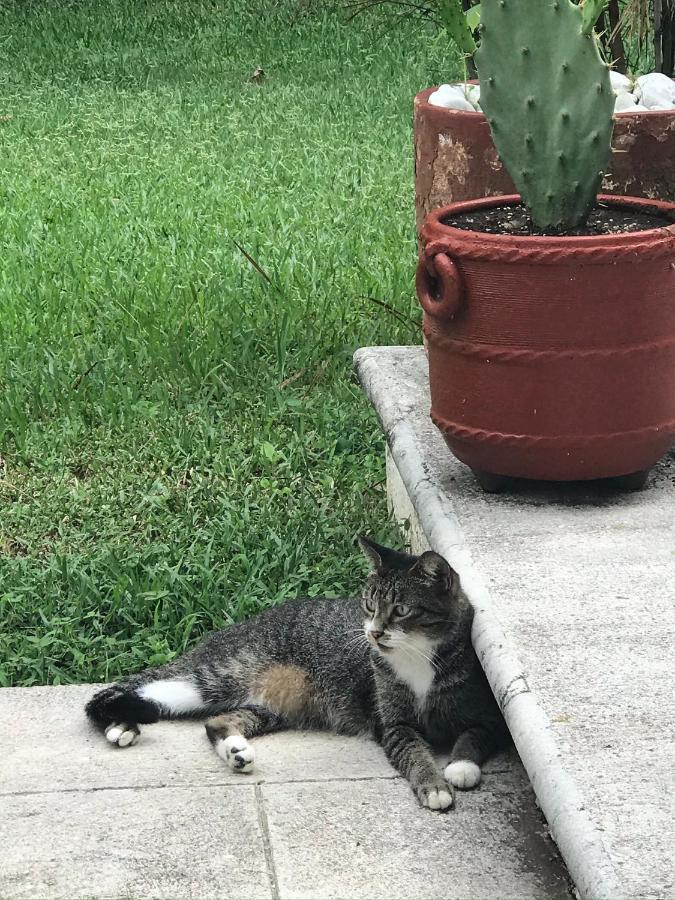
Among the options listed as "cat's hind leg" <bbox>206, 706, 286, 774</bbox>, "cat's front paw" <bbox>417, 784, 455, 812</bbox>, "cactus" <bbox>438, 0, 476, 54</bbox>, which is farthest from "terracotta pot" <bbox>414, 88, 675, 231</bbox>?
"cat's front paw" <bbox>417, 784, 455, 812</bbox>

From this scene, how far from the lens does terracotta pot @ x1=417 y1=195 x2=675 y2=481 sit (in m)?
3.41

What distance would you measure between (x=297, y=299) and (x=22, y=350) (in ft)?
4.23

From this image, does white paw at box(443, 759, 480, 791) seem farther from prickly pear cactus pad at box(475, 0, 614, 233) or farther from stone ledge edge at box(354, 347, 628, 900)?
prickly pear cactus pad at box(475, 0, 614, 233)

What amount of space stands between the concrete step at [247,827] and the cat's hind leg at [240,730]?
4 cm

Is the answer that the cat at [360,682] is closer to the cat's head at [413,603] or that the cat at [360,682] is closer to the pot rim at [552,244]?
the cat's head at [413,603]

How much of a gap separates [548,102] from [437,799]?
5.96 feet

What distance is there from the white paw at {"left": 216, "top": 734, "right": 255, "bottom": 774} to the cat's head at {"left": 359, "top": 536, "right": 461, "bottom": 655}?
1.36ft

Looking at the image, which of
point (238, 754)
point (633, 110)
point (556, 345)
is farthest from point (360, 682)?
point (633, 110)

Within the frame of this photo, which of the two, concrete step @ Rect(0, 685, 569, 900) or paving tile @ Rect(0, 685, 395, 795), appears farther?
paving tile @ Rect(0, 685, 395, 795)

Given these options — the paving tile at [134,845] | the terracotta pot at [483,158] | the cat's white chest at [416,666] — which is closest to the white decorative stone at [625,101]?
the terracotta pot at [483,158]

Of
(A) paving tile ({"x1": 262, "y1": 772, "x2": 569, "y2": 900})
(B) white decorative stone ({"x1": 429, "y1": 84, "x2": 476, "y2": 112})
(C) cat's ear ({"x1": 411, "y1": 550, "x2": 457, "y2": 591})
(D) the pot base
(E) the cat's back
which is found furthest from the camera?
(B) white decorative stone ({"x1": 429, "y1": 84, "x2": 476, "y2": 112})

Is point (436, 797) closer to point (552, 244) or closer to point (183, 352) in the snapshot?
point (552, 244)

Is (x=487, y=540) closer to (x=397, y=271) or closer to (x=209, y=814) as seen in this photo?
(x=209, y=814)

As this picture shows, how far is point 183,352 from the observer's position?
5730mm
